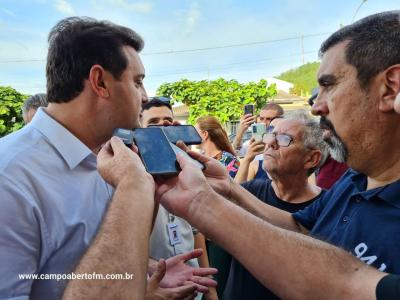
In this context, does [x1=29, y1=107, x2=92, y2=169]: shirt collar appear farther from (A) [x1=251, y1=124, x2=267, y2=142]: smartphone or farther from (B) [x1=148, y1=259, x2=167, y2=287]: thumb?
(A) [x1=251, y1=124, x2=267, y2=142]: smartphone

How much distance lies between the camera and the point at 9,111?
472 inches

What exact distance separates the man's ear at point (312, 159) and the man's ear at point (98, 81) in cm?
175

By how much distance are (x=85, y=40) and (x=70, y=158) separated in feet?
1.99

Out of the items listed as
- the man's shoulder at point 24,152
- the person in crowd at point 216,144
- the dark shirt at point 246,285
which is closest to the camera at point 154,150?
the man's shoulder at point 24,152

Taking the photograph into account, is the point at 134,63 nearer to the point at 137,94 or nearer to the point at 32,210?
the point at 137,94

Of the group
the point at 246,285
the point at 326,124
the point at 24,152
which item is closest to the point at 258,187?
the point at 246,285

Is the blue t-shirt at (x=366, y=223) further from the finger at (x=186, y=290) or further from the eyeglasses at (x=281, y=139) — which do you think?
the eyeglasses at (x=281, y=139)

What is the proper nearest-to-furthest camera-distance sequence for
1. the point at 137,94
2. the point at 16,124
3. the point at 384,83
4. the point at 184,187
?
the point at 184,187
the point at 384,83
the point at 137,94
the point at 16,124

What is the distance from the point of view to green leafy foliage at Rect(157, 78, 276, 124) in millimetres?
17844

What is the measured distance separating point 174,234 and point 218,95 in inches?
661

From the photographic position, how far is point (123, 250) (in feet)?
3.39

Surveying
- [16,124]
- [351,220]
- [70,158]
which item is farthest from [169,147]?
[16,124]

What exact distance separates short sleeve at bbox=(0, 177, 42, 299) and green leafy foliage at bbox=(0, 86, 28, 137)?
11.9 m

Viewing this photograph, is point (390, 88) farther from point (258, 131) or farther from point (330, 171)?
point (258, 131)
